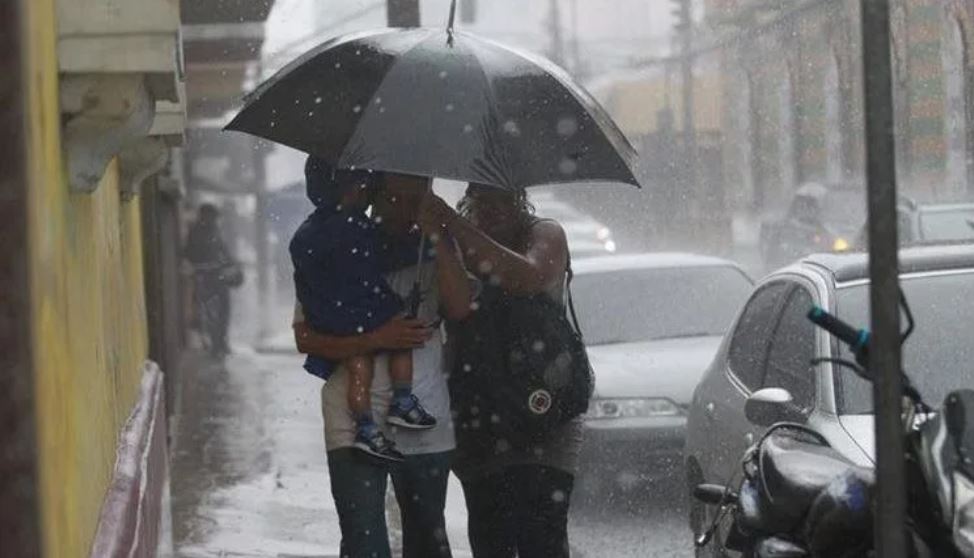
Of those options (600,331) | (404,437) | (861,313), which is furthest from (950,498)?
(600,331)

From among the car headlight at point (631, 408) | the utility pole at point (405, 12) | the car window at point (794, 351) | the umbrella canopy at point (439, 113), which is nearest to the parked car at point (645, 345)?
the car headlight at point (631, 408)

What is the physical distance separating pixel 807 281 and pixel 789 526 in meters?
3.92

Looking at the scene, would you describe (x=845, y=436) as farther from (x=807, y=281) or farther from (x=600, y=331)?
(x=600, y=331)

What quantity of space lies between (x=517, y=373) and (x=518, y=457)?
0.26m

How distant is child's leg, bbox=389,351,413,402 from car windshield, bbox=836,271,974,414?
1.86m

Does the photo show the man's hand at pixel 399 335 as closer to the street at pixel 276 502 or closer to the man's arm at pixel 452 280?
the man's arm at pixel 452 280

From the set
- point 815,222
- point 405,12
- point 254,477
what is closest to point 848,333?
point 405,12

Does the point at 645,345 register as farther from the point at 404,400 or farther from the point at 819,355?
the point at 404,400

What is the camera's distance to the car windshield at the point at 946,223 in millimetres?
20609

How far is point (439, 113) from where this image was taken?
20.6 feet

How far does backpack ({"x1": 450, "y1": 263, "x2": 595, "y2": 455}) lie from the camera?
6.46 m

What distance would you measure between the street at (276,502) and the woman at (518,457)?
401cm

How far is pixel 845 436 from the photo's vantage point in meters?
7.30

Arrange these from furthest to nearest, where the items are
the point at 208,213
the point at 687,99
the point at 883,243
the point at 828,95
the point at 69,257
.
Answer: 1. the point at 687,99
2. the point at 828,95
3. the point at 208,213
4. the point at 69,257
5. the point at 883,243
